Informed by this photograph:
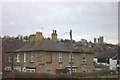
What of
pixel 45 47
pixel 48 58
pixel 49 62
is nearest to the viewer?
pixel 49 62

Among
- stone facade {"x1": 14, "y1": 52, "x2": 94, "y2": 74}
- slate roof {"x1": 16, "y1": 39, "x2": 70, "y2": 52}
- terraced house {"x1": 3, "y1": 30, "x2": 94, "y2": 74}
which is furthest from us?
slate roof {"x1": 16, "y1": 39, "x2": 70, "y2": 52}

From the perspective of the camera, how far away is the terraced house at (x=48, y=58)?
34.2 meters

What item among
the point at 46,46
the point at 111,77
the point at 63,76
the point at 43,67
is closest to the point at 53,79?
the point at 63,76

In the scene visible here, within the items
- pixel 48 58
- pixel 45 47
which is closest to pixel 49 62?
pixel 48 58

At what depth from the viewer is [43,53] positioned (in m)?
34.3

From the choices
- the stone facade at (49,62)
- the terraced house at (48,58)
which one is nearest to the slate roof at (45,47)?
the terraced house at (48,58)

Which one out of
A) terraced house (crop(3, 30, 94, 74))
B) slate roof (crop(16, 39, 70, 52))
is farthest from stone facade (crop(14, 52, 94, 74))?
slate roof (crop(16, 39, 70, 52))

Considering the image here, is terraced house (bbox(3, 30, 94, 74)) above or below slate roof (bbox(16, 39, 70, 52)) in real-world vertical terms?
below

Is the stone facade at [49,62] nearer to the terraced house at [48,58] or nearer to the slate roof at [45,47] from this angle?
the terraced house at [48,58]

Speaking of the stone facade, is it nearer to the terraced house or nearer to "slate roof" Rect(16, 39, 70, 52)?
the terraced house

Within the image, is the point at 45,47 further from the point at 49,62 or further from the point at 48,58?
the point at 49,62

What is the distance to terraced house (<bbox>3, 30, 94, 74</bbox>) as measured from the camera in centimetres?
3419

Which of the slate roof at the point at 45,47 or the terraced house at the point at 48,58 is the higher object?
the slate roof at the point at 45,47

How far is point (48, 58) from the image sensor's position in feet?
114
